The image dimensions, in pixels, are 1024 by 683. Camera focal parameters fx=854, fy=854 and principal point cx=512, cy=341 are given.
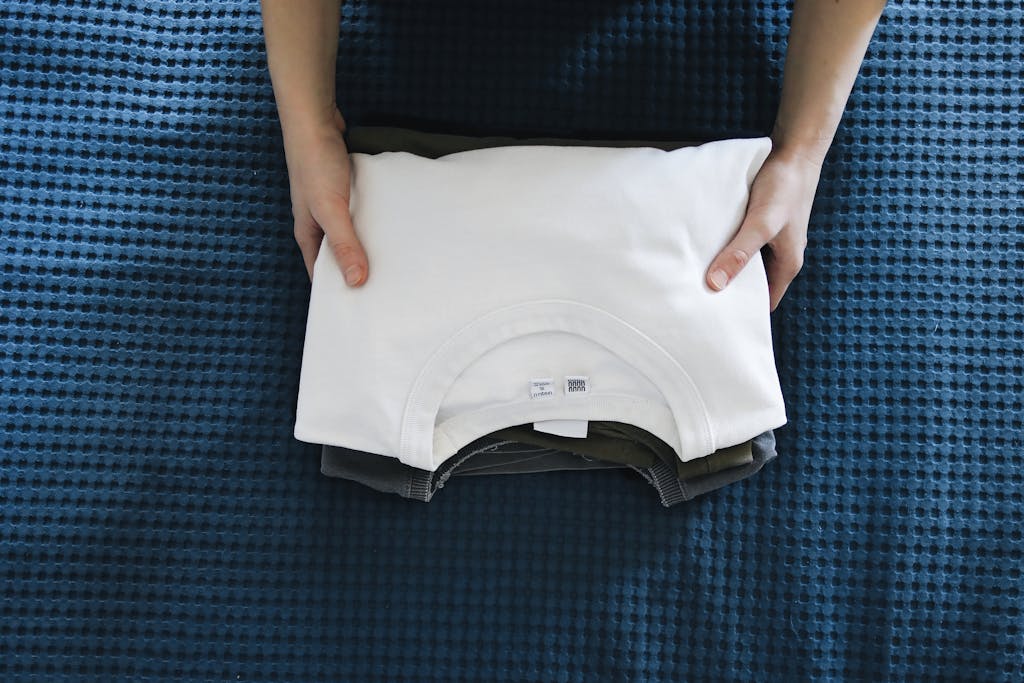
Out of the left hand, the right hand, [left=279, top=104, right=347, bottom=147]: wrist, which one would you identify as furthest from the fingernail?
the left hand

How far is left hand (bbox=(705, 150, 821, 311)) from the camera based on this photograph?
2.26ft

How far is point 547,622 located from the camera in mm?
756

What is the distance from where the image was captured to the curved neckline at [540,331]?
2.23 ft

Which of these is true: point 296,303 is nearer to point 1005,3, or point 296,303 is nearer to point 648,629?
point 648,629

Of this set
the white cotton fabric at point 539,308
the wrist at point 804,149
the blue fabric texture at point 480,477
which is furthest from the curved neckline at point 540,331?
the wrist at point 804,149

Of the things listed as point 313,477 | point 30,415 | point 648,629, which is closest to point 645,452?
point 648,629

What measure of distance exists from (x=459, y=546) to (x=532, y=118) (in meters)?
0.40

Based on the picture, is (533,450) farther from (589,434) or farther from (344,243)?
(344,243)

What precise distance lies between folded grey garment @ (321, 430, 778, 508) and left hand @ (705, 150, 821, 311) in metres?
0.14

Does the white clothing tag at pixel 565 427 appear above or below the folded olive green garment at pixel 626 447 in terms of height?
above

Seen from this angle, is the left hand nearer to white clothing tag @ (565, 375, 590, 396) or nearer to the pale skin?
the pale skin

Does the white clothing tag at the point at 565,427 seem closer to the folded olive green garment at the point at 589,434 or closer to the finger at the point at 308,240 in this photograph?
the folded olive green garment at the point at 589,434

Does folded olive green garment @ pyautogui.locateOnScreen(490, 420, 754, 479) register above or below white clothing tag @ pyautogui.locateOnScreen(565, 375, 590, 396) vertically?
below

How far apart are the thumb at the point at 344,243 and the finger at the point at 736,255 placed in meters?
0.28
